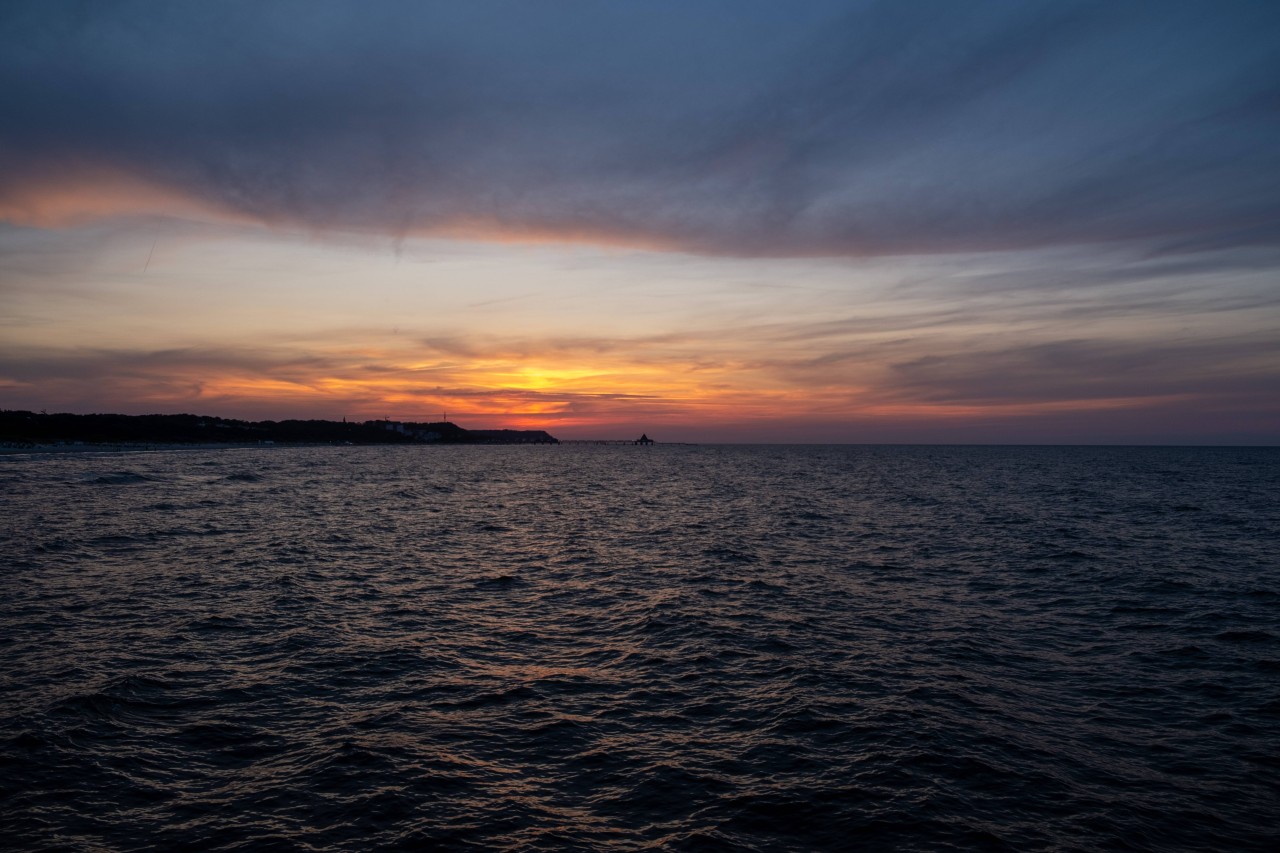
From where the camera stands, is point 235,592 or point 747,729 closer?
point 747,729

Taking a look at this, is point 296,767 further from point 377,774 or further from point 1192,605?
point 1192,605

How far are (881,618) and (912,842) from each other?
622 inches

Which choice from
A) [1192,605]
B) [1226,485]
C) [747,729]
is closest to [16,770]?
[747,729]

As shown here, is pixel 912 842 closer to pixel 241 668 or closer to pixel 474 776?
pixel 474 776

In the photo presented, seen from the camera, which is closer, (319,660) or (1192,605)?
(319,660)

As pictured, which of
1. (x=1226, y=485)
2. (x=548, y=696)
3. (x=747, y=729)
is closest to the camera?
(x=747, y=729)

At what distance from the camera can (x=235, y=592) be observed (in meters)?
30.8

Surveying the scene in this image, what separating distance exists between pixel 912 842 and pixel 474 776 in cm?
856

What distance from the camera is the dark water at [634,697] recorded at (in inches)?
517

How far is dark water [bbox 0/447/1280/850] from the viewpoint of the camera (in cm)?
1312

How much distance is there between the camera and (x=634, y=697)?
19.3 m

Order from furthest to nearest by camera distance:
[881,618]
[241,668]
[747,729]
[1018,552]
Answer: [1018,552] → [881,618] → [241,668] → [747,729]

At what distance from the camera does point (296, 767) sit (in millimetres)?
14758

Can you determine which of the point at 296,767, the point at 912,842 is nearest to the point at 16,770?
the point at 296,767
